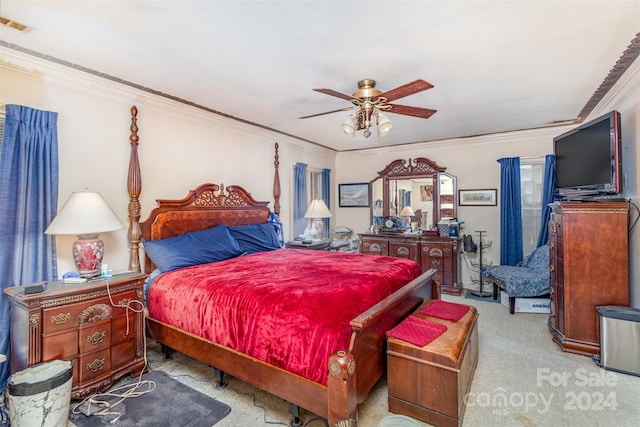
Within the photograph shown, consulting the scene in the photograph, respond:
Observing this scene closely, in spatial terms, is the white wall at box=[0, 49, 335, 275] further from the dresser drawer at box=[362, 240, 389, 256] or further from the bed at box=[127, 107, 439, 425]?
the dresser drawer at box=[362, 240, 389, 256]

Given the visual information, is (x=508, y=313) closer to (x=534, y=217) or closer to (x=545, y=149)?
(x=534, y=217)

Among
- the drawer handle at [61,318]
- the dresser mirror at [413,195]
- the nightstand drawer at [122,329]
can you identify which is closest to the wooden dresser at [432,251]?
the dresser mirror at [413,195]

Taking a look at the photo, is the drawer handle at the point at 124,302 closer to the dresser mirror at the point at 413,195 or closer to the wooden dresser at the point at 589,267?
the wooden dresser at the point at 589,267

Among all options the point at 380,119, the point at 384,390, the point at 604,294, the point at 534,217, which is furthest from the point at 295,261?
the point at 534,217

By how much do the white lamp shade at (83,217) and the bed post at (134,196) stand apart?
548 millimetres

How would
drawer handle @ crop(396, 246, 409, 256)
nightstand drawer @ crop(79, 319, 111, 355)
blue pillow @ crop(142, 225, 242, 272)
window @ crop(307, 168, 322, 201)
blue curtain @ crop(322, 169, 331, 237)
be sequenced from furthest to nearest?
blue curtain @ crop(322, 169, 331, 237), window @ crop(307, 168, 322, 201), drawer handle @ crop(396, 246, 409, 256), blue pillow @ crop(142, 225, 242, 272), nightstand drawer @ crop(79, 319, 111, 355)

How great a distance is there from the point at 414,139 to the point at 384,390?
4.16 metres

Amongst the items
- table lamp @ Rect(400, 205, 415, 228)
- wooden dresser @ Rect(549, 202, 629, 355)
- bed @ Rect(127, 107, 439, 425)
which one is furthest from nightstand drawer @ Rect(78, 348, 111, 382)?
table lamp @ Rect(400, 205, 415, 228)

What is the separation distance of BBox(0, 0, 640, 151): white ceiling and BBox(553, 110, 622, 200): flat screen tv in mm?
462

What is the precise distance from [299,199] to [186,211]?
2.17 metres

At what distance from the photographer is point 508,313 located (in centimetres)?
389

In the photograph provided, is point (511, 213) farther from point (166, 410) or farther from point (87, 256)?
point (87, 256)

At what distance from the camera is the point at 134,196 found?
3.07 metres

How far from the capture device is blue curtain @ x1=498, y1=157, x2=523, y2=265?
4.72 m
